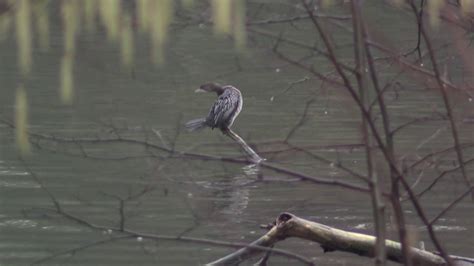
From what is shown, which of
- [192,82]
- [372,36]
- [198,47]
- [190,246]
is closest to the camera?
[372,36]

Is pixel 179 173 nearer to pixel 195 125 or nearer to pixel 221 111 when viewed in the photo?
pixel 221 111

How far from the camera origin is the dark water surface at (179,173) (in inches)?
224

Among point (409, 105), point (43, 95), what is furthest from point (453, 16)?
point (43, 95)

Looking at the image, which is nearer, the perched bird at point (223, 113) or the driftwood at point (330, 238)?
the driftwood at point (330, 238)

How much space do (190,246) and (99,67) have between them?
6.24 metres

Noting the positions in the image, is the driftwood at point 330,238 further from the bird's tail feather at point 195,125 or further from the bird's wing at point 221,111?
the bird's tail feather at point 195,125

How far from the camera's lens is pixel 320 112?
1900 centimetres

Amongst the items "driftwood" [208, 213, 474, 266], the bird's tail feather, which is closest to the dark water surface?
"driftwood" [208, 213, 474, 266]

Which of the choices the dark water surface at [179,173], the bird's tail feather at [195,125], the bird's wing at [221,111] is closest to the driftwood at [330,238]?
the dark water surface at [179,173]

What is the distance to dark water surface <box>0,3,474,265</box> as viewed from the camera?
18.6 ft

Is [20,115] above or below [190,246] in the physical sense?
above

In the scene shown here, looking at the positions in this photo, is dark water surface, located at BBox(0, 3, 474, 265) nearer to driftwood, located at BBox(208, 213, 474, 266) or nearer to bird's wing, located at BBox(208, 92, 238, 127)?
driftwood, located at BBox(208, 213, 474, 266)

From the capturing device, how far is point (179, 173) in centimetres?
696

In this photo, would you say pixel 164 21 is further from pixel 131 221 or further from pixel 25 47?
pixel 131 221
